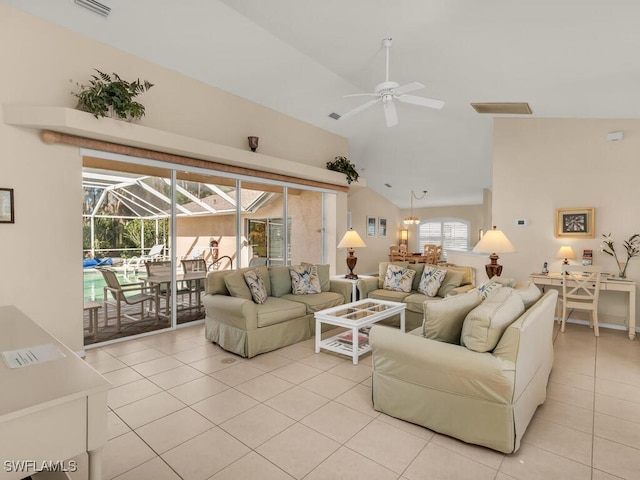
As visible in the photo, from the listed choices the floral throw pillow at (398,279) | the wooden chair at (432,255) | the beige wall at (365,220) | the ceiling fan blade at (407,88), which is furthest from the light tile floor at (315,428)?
the beige wall at (365,220)

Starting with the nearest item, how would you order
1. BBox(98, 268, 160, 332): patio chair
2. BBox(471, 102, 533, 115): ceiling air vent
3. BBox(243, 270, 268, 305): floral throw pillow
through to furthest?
BBox(243, 270, 268, 305): floral throw pillow
BBox(98, 268, 160, 332): patio chair
BBox(471, 102, 533, 115): ceiling air vent

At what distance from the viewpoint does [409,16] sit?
3.42 metres

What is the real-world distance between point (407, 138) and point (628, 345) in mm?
5324

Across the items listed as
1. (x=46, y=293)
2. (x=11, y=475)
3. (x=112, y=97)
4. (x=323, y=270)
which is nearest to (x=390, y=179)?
(x=323, y=270)

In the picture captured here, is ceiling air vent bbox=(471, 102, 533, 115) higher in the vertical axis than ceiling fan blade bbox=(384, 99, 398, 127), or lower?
higher

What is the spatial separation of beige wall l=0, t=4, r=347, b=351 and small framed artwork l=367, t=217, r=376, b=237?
296 inches

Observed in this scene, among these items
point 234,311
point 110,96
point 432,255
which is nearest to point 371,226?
point 432,255

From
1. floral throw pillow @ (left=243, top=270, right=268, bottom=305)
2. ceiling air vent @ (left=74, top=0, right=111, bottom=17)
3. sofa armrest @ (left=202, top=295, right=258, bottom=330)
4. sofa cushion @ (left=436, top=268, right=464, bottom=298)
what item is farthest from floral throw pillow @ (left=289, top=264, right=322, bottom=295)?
ceiling air vent @ (left=74, top=0, right=111, bottom=17)

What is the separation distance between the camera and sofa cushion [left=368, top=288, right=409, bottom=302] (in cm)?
492

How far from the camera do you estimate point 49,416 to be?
3.12ft

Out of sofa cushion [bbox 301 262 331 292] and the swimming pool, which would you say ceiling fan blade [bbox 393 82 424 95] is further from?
the swimming pool

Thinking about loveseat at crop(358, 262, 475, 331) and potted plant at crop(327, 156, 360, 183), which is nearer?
loveseat at crop(358, 262, 475, 331)

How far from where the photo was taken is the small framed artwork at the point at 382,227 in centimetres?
1155

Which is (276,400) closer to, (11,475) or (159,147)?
(11,475)
